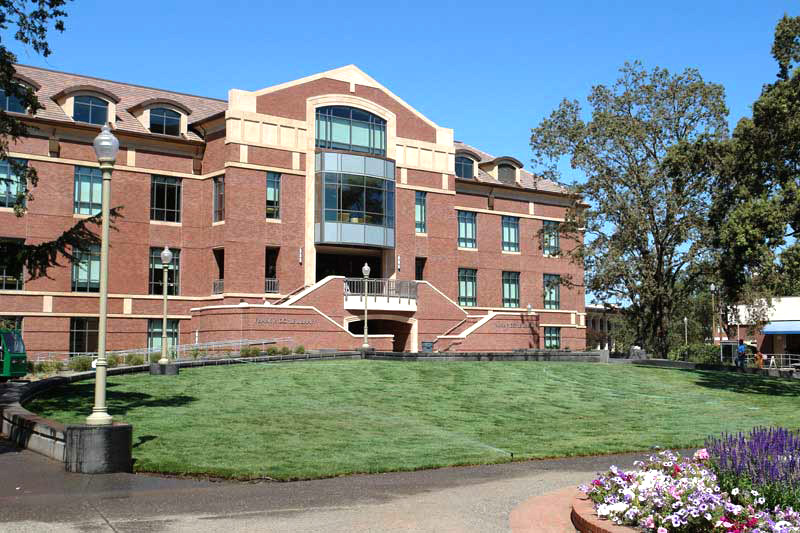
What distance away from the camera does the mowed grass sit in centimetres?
1413

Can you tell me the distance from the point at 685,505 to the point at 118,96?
4311cm

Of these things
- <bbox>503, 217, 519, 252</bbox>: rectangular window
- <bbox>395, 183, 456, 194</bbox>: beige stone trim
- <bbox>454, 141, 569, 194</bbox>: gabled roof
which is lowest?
<bbox>503, 217, 519, 252</bbox>: rectangular window

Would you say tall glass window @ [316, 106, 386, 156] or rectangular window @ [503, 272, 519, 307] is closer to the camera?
tall glass window @ [316, 106, 386, 156]

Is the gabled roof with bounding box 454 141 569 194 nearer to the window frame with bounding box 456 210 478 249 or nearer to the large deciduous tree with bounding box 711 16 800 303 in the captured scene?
the window frame with bounding box 456 210 478 249

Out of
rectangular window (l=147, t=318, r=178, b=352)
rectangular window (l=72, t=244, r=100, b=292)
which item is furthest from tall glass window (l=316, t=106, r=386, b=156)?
rectangular window (l=72, t=244, r=100, b=292)

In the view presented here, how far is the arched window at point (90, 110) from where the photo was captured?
4184cm

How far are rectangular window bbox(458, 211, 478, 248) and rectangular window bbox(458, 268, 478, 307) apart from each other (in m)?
1.66

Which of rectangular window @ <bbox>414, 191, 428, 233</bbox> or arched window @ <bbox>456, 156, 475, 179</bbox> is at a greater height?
arched window @ <bbox>456, 156, 475, 179</bbox>

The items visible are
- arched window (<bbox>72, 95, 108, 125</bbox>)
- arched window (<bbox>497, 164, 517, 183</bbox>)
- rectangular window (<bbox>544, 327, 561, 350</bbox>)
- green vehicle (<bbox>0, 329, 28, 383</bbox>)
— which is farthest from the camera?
arched window (<bbox>497, 164, 517, 183</bbox>)

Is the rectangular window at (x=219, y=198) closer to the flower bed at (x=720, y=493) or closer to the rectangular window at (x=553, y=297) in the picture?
the rectangular window at (x=553, y=297)

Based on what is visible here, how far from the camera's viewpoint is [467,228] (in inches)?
2122

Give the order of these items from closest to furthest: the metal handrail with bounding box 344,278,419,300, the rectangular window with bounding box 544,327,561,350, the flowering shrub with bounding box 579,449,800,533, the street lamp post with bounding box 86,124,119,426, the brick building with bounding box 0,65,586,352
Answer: the flowering shrub with bounding box 579,449,800,533, the street lamp post with bounding box 86,124,119,426, the brick building with bounding box 0,65,586,352, the metal handrail with bounding box 344,278,419,300, the rectangular window with bounding box 544,327,561,350

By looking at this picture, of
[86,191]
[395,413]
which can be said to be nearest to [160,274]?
[86,191]

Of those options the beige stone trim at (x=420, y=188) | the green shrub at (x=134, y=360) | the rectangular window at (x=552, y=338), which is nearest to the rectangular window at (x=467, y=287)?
the beige stone trim at (x=420, y=188)
